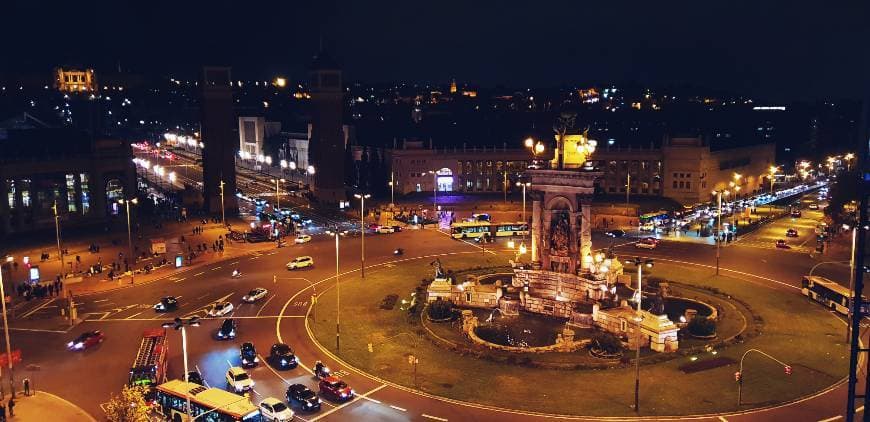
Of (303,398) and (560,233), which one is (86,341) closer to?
(303,398)

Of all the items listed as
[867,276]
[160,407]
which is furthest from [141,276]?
[867,276]

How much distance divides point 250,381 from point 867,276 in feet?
191

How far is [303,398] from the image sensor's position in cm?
3819

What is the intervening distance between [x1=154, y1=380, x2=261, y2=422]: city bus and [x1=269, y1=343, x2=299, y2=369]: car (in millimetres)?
7074

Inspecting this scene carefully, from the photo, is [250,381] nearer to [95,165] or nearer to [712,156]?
[95,165]

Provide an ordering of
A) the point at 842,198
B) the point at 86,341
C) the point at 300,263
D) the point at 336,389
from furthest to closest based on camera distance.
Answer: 1. the point at 842,198
2. the point at 300,263
3. the point at 86,341
4. the point at 336,389

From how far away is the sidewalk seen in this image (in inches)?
1441

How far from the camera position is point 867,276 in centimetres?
6612

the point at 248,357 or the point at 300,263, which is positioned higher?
the point at 300,263

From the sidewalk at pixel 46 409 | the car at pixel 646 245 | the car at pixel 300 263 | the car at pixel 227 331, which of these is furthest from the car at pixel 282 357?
the car at pixel 646 245

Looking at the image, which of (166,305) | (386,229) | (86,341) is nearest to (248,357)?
(86,341)

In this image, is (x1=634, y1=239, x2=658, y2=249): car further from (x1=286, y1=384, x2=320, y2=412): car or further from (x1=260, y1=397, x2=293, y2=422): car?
(x1=260, y1=397, x2=293, y2=422): car

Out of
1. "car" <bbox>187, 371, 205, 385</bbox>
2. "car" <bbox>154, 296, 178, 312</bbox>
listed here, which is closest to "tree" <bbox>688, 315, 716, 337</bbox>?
"car" <bbox>187, 371, 205, 385</bbox>

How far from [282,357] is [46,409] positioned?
43.7 feet
